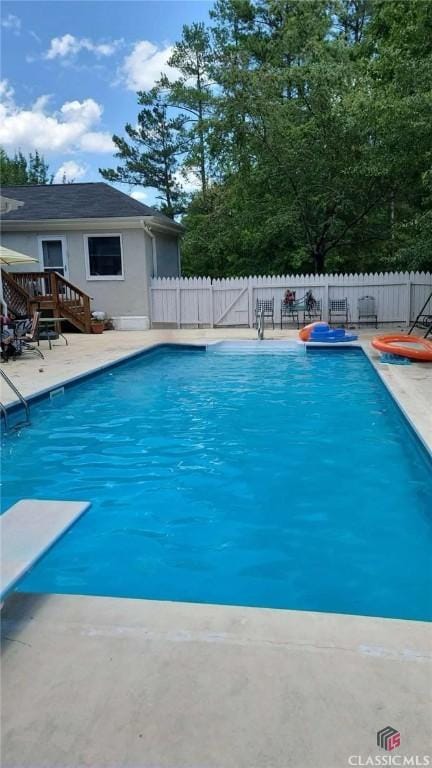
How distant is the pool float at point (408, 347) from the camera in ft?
28.3

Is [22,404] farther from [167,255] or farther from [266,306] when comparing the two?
Result: [167,255]

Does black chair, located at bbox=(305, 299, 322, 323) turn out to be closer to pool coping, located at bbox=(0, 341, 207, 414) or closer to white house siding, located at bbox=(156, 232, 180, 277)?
pool coping, located at bbox=(0, 341, 207, 414)

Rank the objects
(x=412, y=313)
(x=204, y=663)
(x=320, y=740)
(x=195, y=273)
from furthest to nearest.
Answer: (x=195, y=273), (x=412, y=313), (x=204, y=663), (x=320, y=740)

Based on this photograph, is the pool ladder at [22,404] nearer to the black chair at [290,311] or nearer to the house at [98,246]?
the house at [98,246]

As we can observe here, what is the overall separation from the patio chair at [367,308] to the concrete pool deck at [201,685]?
1229 cm

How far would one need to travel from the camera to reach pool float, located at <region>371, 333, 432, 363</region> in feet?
28.3

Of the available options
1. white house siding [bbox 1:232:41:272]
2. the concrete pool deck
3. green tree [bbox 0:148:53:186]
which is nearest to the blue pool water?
the concrete pool deck

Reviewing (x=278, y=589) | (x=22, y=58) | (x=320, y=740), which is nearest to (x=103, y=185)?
(x=22, y=58)

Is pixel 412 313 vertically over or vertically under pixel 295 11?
under

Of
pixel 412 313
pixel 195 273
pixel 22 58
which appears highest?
pixel 22 58

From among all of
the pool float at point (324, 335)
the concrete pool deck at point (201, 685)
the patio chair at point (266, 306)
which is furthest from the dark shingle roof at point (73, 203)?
the concrete pool deck at point (201, 685)

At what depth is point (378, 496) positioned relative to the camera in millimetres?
4230

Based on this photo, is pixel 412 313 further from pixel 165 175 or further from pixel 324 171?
pixel 165 175

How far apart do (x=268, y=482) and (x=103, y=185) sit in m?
14.5
